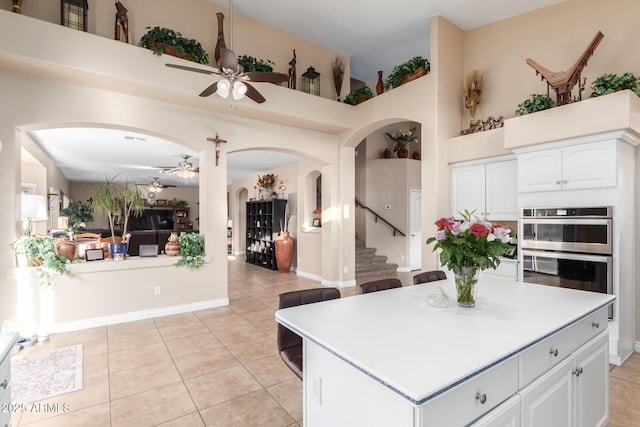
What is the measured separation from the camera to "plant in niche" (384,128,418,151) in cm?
822

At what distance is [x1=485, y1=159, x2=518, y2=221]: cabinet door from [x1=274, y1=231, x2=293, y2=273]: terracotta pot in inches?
182

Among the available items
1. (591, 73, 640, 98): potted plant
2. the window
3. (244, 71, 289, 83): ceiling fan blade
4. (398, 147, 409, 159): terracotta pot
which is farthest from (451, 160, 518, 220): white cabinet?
the window

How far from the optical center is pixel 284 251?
7.64 m

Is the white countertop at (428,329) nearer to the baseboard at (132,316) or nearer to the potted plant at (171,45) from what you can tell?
the baseboard at (132,316)

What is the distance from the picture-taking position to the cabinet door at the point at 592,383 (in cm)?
179

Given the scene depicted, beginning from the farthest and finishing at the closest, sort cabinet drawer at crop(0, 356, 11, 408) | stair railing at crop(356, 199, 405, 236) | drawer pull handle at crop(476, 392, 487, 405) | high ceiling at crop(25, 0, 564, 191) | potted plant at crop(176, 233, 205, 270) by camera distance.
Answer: stair railing at crop(356, 199, 405, 236), potted plant at crop(176, 233, 205, 270), high ceiling at crop(25, 0, 564, 191), cabinet drawer at crop(0, 356, 11, 408), drawer pull handle at crop(476, 392, 487, 405)

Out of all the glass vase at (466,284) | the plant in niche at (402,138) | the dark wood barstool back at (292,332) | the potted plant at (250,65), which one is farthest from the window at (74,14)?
the plant in niche at (402,138)

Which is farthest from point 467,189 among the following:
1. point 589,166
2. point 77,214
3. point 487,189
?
point 77,214

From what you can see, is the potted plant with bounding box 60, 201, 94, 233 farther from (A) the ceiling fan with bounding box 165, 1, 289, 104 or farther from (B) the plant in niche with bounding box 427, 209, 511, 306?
(B) the plant in niche with bounding box 427, 209, 511, 306

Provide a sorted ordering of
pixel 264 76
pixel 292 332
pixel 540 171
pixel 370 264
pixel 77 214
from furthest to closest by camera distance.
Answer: pixel 77 214
pixel 370 264
pixel 540 171
pixel 264 76
pixel 292 332

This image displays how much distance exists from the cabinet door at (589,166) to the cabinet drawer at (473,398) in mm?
2714

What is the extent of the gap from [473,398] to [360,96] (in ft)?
17.5

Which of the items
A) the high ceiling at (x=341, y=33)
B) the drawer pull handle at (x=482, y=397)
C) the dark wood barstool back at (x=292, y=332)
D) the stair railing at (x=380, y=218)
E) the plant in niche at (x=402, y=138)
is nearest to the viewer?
the drawer pull handle at (x=482, y=397)

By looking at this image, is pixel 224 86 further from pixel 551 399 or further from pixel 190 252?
pixel 551 399
